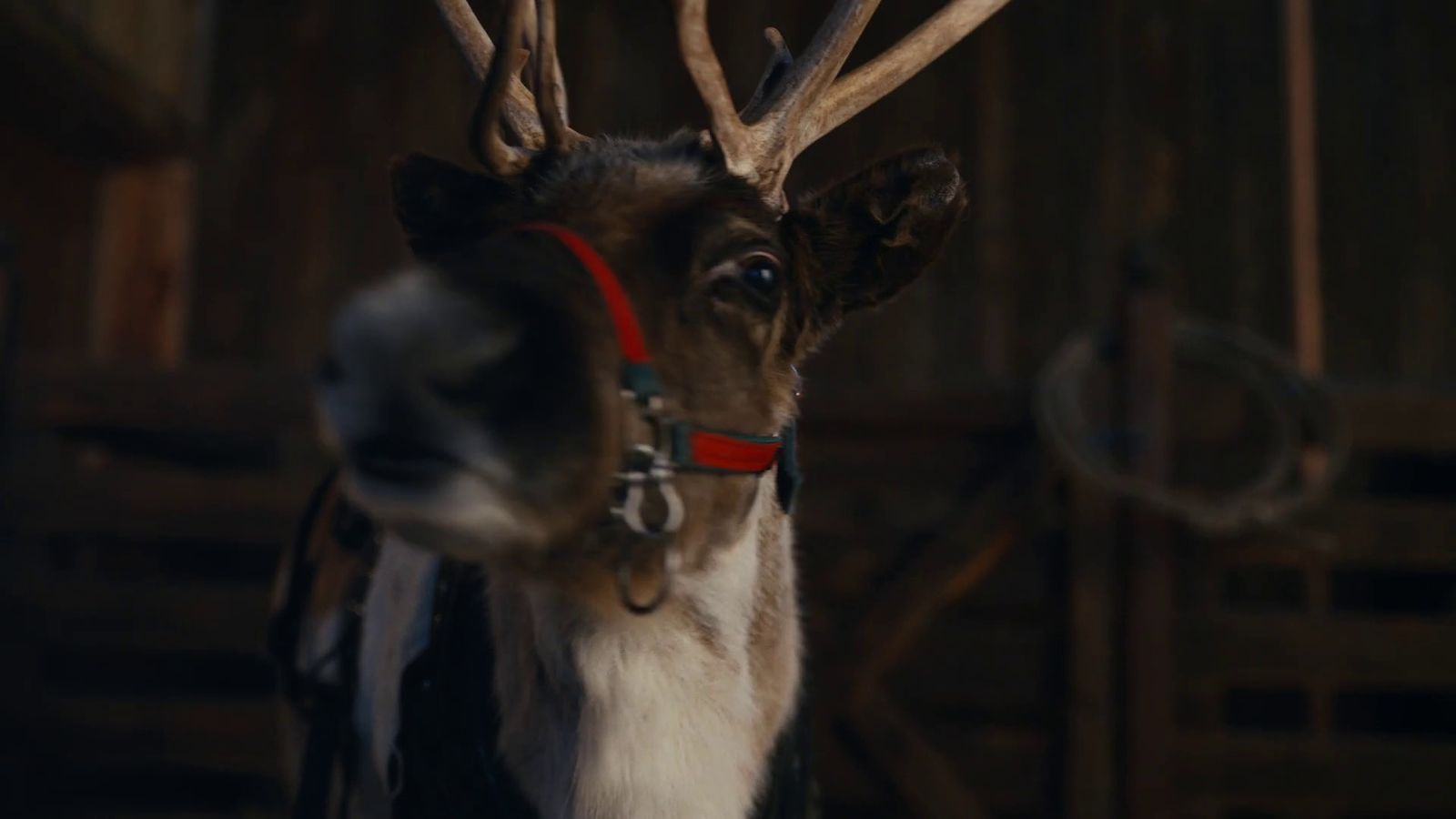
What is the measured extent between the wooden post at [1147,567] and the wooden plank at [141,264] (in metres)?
3.89

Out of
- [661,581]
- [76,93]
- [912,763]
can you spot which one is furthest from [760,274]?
[76,93]

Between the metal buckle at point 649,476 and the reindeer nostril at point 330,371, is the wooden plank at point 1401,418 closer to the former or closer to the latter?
the metal buckle at point 649,476

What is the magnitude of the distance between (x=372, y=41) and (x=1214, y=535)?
13.7 feet

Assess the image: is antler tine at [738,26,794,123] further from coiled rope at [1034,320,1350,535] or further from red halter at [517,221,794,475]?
coiled rope at [1034,320,1350,535]

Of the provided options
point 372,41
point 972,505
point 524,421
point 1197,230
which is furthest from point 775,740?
point 372,41

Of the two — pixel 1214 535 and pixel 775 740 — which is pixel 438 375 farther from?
pixel 1214 535

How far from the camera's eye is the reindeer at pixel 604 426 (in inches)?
50.0

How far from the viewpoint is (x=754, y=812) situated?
1786 mm

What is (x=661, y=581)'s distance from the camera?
158cm

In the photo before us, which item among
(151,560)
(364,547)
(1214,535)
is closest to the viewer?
(364,547)

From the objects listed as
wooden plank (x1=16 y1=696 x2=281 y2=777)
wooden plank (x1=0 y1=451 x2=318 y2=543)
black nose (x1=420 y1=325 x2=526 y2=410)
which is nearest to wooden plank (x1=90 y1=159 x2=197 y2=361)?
wooden plank (x1=0 y1=451 x2=318 y2=543)

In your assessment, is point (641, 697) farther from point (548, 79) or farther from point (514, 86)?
point (514, 86)

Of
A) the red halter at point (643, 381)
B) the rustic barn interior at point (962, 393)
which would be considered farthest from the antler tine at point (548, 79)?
the rustic barn interior at point (962, 393)

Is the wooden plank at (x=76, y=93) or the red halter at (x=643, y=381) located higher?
the wooden plank at (x=76, y=93)
